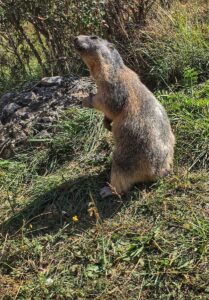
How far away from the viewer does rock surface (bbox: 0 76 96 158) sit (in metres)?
6.82

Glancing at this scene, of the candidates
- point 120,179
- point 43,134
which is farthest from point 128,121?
point 43,134

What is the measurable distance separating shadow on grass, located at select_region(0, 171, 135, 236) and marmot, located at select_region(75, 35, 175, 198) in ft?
0.56

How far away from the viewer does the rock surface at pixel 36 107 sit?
22.4 ft

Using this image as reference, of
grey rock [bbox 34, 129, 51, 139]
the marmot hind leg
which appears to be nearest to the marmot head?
the marmot hind leg

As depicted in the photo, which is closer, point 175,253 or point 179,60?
point 175,253

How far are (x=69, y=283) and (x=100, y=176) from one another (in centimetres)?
166

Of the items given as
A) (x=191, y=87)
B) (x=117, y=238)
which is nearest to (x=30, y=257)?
(x=117, y=238)

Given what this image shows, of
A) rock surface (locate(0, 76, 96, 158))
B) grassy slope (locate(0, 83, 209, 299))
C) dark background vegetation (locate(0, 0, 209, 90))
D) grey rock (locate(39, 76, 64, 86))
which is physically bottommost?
grassy slope (locate(0, 83, 209, 299))

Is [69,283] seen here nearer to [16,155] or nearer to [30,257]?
[30,257]

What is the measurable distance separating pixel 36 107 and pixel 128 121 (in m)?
2.10

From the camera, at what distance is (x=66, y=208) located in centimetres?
566

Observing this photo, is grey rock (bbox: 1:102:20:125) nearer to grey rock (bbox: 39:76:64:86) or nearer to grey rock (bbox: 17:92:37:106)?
grey rock (bbox: 17:92:37:106)

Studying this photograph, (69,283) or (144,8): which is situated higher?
(144,8)

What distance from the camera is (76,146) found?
6531 mm
